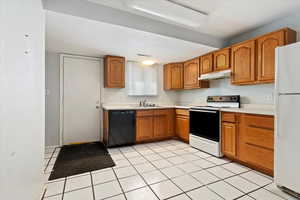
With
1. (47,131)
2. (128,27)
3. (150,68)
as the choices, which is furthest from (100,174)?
(150,68)

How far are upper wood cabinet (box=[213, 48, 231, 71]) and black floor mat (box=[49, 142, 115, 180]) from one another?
9.43 ft

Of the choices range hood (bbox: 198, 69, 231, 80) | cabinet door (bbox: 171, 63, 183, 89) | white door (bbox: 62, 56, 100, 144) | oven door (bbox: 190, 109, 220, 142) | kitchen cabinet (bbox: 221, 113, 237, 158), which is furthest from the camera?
cabinet door (bbox: 171, 63, 183, 89)

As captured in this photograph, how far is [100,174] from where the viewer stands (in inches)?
81.7

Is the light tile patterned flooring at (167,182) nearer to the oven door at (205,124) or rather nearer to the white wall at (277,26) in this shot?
the oven door at (205,124)

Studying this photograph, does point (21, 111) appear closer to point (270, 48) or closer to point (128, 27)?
point (128, 27)

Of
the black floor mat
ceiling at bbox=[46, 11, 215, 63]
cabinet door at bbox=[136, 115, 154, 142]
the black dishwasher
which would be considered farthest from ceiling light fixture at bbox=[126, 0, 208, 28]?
the black floor mat

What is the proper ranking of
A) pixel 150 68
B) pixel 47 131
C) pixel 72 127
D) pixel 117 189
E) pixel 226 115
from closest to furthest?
pixel 117 189 < pixel 226 115 < pixel 47 131 < pixel 72 127 < pixel 150 68

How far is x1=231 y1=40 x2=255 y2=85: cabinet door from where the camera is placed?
2.50 meters

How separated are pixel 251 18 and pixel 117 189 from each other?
3296 mm

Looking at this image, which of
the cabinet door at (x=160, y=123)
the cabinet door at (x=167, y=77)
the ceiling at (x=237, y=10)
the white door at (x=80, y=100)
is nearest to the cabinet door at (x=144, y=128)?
the cabinet door at (x=160, y=123)

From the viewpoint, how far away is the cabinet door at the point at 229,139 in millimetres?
2450

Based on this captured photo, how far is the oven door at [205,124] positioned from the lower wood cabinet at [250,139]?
122mm

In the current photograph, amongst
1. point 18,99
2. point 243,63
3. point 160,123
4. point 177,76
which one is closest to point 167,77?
point 177,76

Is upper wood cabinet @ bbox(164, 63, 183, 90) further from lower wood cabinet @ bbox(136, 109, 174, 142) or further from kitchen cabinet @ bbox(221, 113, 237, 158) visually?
kitchen cabinet @ bbox(221, 113, 237, 158)
